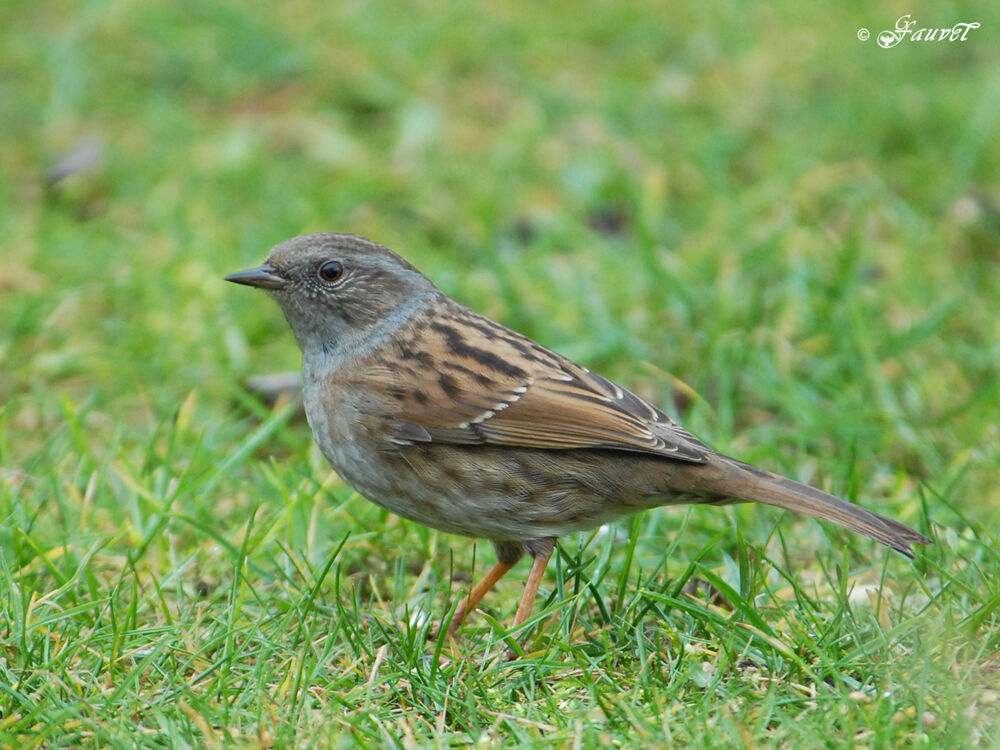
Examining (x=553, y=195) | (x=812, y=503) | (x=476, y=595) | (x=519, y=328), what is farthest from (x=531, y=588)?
(x=553, y=195)

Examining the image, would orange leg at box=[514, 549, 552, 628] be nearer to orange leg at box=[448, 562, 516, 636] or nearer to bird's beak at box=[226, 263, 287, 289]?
orange leg at box=[448, 562, 516, 636]

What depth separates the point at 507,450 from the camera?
4523 mm

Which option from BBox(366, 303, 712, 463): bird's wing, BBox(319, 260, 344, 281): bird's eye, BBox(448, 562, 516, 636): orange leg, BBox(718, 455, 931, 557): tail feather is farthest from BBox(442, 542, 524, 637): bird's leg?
BBox(319, 260, 344, 281): bird's eye

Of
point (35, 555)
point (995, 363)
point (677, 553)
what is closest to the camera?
point (35, 555)

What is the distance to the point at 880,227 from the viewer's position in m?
7.57

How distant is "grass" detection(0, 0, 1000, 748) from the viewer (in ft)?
12.4

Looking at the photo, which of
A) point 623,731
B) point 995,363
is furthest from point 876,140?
point 623,731

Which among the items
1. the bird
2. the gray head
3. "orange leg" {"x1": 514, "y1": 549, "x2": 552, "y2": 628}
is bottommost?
"orange leg" {"x1": 514, "y1": 549, "x2": 552, "y2": 628}

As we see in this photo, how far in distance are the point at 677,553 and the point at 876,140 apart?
4441 mm

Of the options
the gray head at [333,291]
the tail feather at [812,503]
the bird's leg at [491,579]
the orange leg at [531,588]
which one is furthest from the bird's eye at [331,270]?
the tail feather at [812,503]

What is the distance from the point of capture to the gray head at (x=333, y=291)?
4.97 meters

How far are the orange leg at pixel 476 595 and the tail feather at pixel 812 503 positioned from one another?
2.50ft

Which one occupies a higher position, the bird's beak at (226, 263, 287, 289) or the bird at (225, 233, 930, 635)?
the bird's beak at (226, 263, 287, 289)

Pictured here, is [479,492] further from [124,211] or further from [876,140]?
[876,140]
